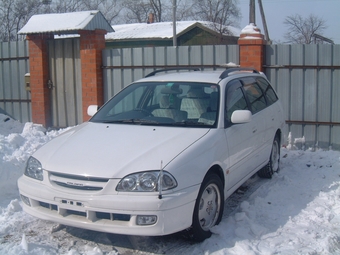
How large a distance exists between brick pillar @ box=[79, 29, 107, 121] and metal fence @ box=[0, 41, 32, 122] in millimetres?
1846

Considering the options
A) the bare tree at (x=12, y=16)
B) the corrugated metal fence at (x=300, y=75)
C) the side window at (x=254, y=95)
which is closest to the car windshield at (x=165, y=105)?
the side window at (x=254, y=95)

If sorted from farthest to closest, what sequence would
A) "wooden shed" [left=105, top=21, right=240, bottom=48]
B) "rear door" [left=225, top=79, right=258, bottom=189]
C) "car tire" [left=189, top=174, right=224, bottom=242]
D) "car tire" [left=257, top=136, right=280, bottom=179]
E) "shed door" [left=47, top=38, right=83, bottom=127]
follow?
"wooden shed" [left=105, top=21, right=240, bottom=48] < "shed door" [left=47, top=38, right=83, bottom=127] < "car tire" [left=257, top=136, right=280, bottom=179] < "rear door" [left=225, top=79, right=258, bottom=189] < "car tire" [left=189, top=174, right=224, bottom=242]

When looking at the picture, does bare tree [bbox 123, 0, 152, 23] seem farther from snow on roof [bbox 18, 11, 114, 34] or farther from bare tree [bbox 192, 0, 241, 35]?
snow on roof [bbox 18, 11, 114, 34]

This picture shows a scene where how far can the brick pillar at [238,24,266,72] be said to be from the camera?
8.95 meters

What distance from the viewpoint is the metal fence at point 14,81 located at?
1141 cm

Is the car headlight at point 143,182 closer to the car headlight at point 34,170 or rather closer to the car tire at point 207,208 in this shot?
the car tire at point 207,208

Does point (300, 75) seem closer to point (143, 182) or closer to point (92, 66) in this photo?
point (92, 66)

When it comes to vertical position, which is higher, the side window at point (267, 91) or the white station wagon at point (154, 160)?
the side window at point (267, 91)

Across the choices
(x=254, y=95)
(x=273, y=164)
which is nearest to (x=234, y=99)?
(x=254, y=95)

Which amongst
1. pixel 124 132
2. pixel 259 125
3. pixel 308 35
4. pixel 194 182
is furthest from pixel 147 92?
pixel 308 35

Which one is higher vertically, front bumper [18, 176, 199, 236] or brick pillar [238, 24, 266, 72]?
brick pillar [238, 24, 266, 72]

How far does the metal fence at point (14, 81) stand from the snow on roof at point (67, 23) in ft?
2.83

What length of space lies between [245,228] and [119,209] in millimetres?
1559

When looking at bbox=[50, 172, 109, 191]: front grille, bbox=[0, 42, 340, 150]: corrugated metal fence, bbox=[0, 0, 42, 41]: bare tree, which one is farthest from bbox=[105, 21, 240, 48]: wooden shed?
bbox=[50, 172, 109, 191]: front grille
